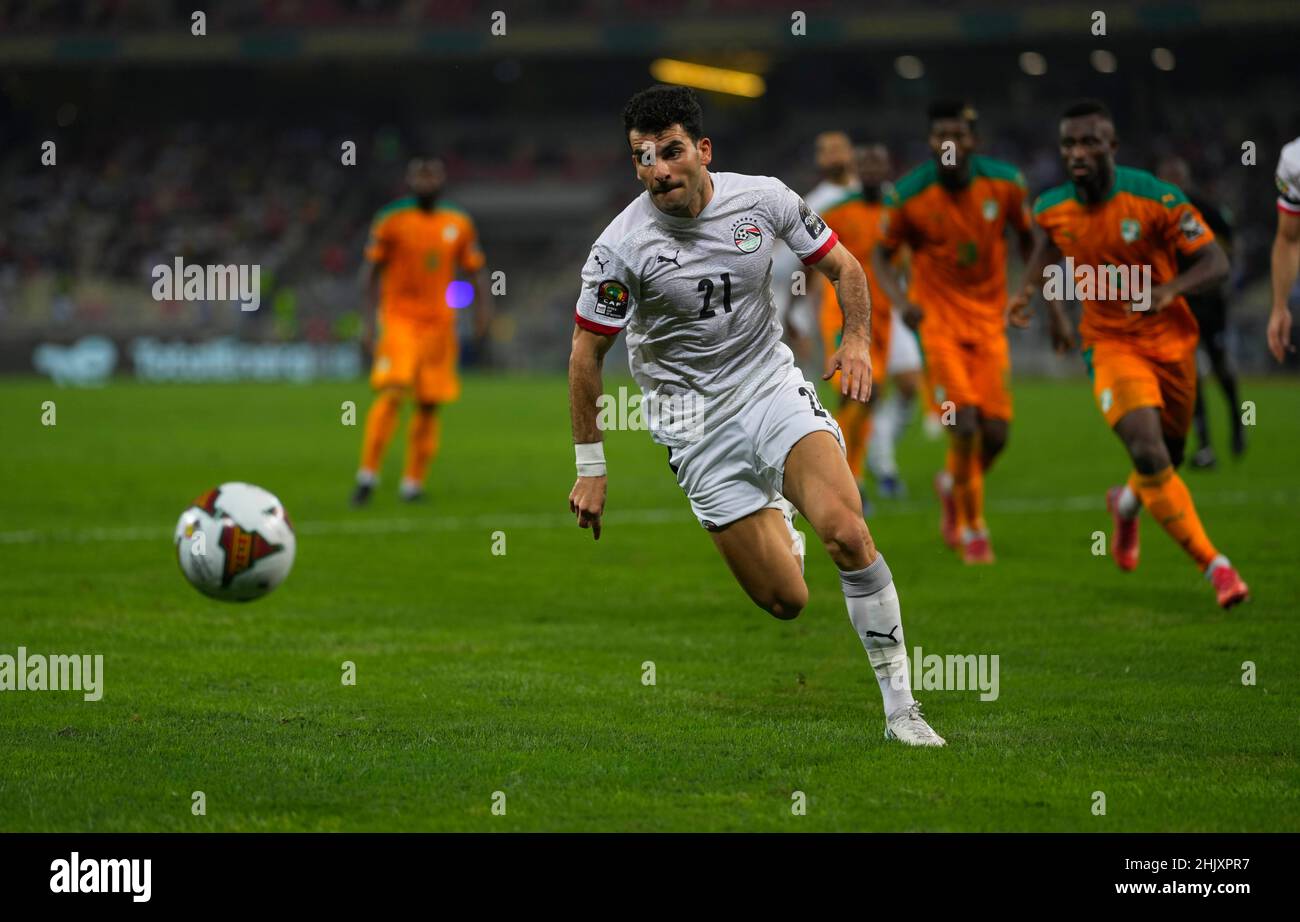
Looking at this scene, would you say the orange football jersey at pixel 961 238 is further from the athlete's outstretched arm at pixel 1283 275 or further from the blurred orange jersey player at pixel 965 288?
the athlete's outstretched arm at pixel 1283 275

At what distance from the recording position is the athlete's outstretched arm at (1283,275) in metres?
8.06

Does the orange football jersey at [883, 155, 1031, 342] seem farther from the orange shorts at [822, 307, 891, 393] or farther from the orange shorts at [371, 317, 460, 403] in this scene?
the orange shorts at [371, 317, 460, 403]

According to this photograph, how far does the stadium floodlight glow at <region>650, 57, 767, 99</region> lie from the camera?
44469 millimetres

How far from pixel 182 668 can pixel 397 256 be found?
718cm

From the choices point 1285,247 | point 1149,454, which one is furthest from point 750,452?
point 1285,247

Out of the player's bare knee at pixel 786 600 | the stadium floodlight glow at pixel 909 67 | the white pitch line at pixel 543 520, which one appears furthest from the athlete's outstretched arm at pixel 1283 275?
the stadium floodlight glow at pixel 909 67

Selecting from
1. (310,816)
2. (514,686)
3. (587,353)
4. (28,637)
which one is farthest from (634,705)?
(28,637)

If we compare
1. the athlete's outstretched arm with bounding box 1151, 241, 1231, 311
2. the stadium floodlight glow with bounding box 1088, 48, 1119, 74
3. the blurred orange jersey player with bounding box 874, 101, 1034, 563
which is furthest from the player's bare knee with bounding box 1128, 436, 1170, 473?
the stadium floodlight glow with bounding box 1088, 48, 1119, 74

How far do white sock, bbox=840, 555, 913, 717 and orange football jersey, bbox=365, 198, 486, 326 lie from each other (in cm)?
860

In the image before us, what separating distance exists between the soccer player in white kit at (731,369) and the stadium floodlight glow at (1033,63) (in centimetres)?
3750

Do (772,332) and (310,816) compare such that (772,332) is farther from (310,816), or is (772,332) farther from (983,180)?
(983,180)

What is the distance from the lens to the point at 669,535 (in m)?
11.7

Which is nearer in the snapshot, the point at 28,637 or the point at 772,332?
the point at 772,332
